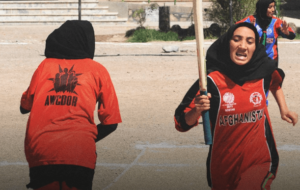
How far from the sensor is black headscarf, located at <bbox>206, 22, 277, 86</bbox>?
410 centimetres

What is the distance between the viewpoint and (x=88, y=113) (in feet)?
12.9

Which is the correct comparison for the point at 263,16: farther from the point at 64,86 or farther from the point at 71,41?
the point at 64,86

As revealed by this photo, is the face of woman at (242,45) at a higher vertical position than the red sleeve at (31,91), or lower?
higher

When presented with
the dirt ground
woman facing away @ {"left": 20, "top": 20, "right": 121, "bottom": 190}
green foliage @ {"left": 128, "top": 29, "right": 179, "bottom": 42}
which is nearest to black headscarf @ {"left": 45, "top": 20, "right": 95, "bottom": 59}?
woman facing away @ {"left": 20, "top": 20, "right": 121, "bottom": 190}

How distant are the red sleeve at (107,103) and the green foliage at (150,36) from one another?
18542mm

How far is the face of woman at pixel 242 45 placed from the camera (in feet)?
13.5

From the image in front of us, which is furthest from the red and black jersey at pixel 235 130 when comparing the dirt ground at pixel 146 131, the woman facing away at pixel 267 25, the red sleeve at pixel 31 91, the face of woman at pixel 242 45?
the woman facing away at pixel 267 25

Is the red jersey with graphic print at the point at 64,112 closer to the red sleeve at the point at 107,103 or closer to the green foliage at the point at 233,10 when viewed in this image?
the red sleeve at the point at 107,103

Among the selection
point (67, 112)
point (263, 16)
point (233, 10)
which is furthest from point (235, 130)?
point (233, 10)

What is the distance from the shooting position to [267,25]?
332 inches

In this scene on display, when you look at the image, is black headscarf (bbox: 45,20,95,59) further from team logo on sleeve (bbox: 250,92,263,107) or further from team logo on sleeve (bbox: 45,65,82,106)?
team logo on sleeve (bbox: 250,92,263,107)

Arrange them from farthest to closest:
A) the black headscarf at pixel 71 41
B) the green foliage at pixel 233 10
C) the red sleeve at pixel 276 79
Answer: the green foliage at pixel 233 10, the red sleeve at pixel 276 79, the black headscarf at pixel 71 41

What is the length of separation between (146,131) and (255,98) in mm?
4794

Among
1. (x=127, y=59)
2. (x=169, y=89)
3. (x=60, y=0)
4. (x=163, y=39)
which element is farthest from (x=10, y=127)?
A: (x=60, y=0)
